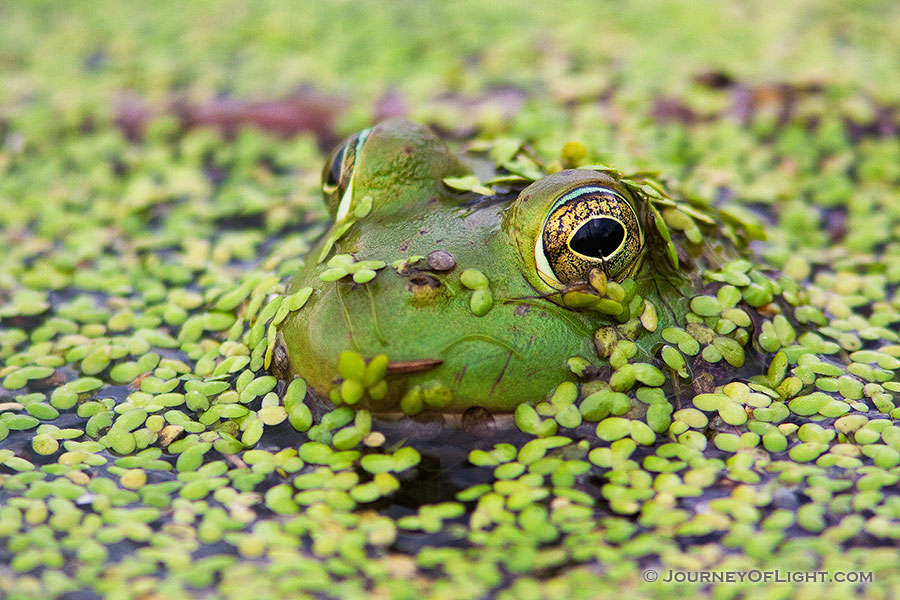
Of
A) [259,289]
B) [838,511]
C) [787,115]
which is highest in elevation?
[787,115]

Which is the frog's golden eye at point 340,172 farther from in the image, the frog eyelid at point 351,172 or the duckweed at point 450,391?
the duckweed at point 450,391

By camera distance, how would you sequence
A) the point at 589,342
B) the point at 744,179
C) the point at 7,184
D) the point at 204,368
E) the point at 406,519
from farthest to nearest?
1. the point at 7,184
2. the point at 744,179
3. the point at 204,368
4. the point at 589,342
5. the point at 406,519

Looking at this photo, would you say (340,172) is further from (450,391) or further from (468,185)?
(450,391)

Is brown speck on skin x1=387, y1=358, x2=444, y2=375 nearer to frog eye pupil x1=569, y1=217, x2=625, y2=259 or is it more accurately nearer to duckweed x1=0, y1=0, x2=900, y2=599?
duckweed x1=0, y1=0, x2=900, y2=599

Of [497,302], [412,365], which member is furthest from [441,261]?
[412,365]

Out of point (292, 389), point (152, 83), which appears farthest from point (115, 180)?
point (292, 389)

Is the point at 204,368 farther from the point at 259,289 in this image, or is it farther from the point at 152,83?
the point at 152,83
